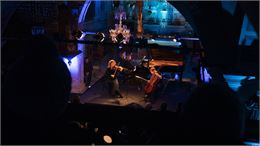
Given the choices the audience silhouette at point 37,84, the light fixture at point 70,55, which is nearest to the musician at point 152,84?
the light fixture at point 70,55

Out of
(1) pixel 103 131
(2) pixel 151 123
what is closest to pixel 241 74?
(2) pixel 151 123

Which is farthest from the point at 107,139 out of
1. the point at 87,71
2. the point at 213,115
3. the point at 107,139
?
the point at 87,71

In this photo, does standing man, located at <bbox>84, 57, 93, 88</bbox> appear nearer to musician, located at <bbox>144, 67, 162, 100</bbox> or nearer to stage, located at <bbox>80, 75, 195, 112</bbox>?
stage, located at <bbox>80, 75, 195, 112</bbox>

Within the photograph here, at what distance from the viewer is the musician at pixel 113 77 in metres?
9.42

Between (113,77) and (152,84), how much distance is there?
4.03ft

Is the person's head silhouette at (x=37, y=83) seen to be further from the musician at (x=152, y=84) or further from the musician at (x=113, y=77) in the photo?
the musician at (x=152, y=84)

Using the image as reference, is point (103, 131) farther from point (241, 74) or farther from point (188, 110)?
point (241, 74)

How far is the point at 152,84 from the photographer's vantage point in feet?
31.5

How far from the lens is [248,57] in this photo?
3016 millimetres

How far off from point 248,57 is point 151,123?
114 cm

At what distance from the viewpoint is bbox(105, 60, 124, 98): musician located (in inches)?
371

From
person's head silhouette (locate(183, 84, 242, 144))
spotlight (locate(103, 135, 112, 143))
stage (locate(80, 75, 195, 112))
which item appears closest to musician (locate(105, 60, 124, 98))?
stage (locate(80, 75, 195, 112))

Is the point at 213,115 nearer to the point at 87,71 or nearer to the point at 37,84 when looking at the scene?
the point at 37,84

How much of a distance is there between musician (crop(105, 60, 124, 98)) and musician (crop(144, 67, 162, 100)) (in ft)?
2.82
